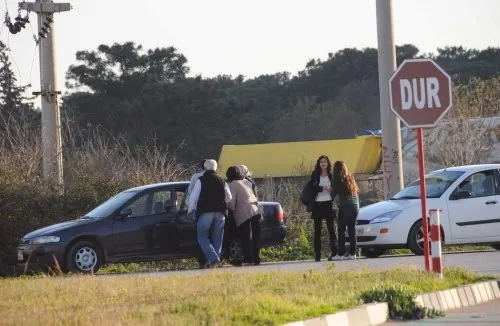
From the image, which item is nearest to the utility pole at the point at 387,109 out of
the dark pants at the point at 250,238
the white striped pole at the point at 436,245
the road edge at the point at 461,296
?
the dark pants at the point at 250,238

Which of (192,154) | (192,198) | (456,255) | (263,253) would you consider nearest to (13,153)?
(263,253)

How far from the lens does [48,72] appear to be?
28625 millimetres

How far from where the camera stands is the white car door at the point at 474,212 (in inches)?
866

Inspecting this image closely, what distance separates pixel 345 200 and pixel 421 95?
240 inches

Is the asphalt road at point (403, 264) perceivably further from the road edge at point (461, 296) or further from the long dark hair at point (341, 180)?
the road edge at point (461, 296)

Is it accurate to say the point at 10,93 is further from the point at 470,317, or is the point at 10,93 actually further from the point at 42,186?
the point at 470,317

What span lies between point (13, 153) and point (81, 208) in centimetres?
440

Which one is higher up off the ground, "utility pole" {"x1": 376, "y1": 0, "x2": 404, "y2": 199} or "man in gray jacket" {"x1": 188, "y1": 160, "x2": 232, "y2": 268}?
"utility pole" {"x1": 376, "y1": 0, "x2": 404, "y2": 199}

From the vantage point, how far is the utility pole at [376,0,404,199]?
1034 inches

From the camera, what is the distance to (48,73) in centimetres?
2861

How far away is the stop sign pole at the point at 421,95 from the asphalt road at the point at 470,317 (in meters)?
1.64

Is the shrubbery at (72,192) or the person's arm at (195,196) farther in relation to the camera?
the shrubbery at (72,192)

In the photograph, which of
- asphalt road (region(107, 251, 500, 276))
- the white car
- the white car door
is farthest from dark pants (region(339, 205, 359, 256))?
the white car door

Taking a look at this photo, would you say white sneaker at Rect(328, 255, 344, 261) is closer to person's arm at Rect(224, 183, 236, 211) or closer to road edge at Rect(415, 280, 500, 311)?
person's arm at Rect(224, 183, 236, 211)
